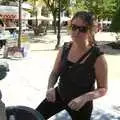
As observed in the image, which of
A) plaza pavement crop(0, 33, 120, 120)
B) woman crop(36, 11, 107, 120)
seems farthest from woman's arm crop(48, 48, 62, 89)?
plaza pavement crop(0, 33, 120, 120)

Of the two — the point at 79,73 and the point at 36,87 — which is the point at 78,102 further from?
the point at 36,87

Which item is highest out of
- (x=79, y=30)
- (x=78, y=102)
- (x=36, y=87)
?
(x=79, y=30)

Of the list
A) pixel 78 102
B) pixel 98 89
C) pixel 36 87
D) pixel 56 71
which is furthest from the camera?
pixel 36 87

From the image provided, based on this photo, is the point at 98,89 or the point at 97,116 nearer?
the point at 98,89

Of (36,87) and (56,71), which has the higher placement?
(56,71)

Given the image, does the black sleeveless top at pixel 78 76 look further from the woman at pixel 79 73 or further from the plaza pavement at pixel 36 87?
the plaza pavement at pixel 36 87

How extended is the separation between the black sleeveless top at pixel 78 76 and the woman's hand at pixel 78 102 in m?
0.16

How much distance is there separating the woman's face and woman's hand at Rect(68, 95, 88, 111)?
44 centimetres

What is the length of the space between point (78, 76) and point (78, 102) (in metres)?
0.26

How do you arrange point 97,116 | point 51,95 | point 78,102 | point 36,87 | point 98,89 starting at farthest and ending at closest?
point 36,87 → point 97,116 → point 51,95 → point 98,89 → point 78,102

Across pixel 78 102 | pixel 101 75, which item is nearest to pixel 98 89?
pixel 101 75

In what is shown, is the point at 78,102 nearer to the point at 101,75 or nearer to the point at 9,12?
the point at 101,75

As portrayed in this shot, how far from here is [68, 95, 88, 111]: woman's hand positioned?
360cm

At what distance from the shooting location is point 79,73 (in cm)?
376
